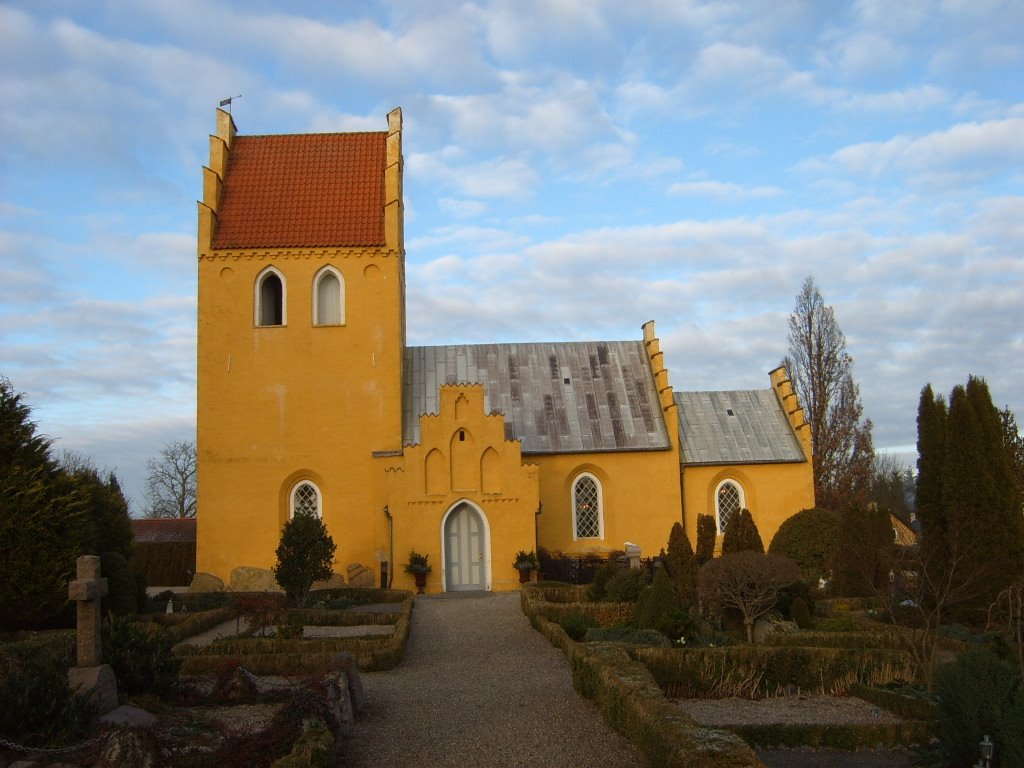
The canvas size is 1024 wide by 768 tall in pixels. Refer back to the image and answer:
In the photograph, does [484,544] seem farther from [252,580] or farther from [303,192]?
[303,192]

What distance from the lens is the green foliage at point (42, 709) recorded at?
797cm

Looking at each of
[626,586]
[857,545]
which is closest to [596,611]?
[626,586]

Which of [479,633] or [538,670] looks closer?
[538,670]

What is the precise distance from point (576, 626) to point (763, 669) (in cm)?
432

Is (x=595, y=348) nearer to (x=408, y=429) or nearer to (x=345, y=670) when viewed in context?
(x=408, y=429)


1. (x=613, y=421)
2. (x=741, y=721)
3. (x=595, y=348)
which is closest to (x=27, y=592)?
(x=741, y=721)

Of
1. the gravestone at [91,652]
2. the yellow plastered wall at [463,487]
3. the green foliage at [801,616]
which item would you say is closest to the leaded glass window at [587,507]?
the yellow plastered wall at [463,487]

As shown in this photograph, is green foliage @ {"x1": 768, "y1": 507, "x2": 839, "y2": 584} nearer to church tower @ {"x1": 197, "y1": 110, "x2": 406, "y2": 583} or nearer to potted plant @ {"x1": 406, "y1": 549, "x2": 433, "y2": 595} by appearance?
potted plant @ {"x1": 406, "y1": 549, "x2": 433, "y2": 595}

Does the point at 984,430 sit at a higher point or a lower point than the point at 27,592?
higher

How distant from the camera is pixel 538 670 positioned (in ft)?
43.6

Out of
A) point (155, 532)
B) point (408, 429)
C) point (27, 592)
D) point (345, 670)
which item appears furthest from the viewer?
point (155, 532)

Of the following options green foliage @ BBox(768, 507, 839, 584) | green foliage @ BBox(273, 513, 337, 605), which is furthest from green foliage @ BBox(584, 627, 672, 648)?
green foliage @ BBox(768, 507, 839, 584)

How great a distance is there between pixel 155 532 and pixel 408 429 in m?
20.5

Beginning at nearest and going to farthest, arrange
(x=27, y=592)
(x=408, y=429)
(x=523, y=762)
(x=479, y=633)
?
(x=523, y=762)
(x=27, y=592)
(x=479, y=633)
(x=408, y=429)
